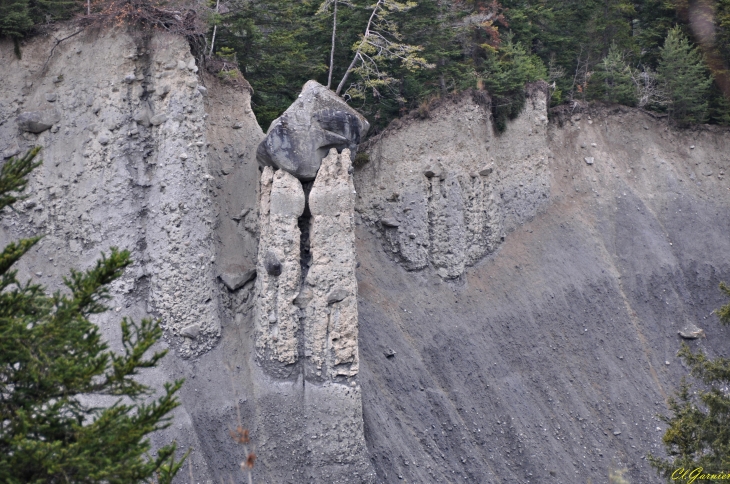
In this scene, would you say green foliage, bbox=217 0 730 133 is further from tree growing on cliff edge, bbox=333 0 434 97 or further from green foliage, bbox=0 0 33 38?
green foliage, bbox=0 0 33 38

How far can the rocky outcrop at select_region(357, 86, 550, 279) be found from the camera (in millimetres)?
25359

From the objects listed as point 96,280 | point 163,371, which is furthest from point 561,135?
point 96,280

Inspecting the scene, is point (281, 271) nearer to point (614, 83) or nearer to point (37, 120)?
point (37, 120)

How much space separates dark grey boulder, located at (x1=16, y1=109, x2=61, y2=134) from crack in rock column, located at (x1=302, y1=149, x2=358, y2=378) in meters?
7.17

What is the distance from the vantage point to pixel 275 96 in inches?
1014

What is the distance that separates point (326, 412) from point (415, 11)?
14693mm

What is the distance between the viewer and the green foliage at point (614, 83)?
31609mm

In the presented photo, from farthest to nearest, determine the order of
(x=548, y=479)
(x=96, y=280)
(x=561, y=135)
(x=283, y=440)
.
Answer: (x=561, y=135), (x=548, y=479), (x=283, y=440), (x=96, y=280)

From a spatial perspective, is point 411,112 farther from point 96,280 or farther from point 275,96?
point 96,280

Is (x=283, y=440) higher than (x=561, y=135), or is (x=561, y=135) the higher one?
(x=561, y=135)

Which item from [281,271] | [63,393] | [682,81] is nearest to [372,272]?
[281,271]

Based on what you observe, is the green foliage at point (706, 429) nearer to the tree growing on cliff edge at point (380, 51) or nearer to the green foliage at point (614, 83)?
the tree growing on cliff edge at point (380, 51)

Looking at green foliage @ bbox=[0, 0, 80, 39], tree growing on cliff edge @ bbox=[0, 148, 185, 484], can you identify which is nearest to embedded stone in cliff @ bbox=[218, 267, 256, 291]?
green foliage @ bbox=[0, 0, 80, 39]

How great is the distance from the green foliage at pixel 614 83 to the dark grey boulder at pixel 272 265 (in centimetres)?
1863
